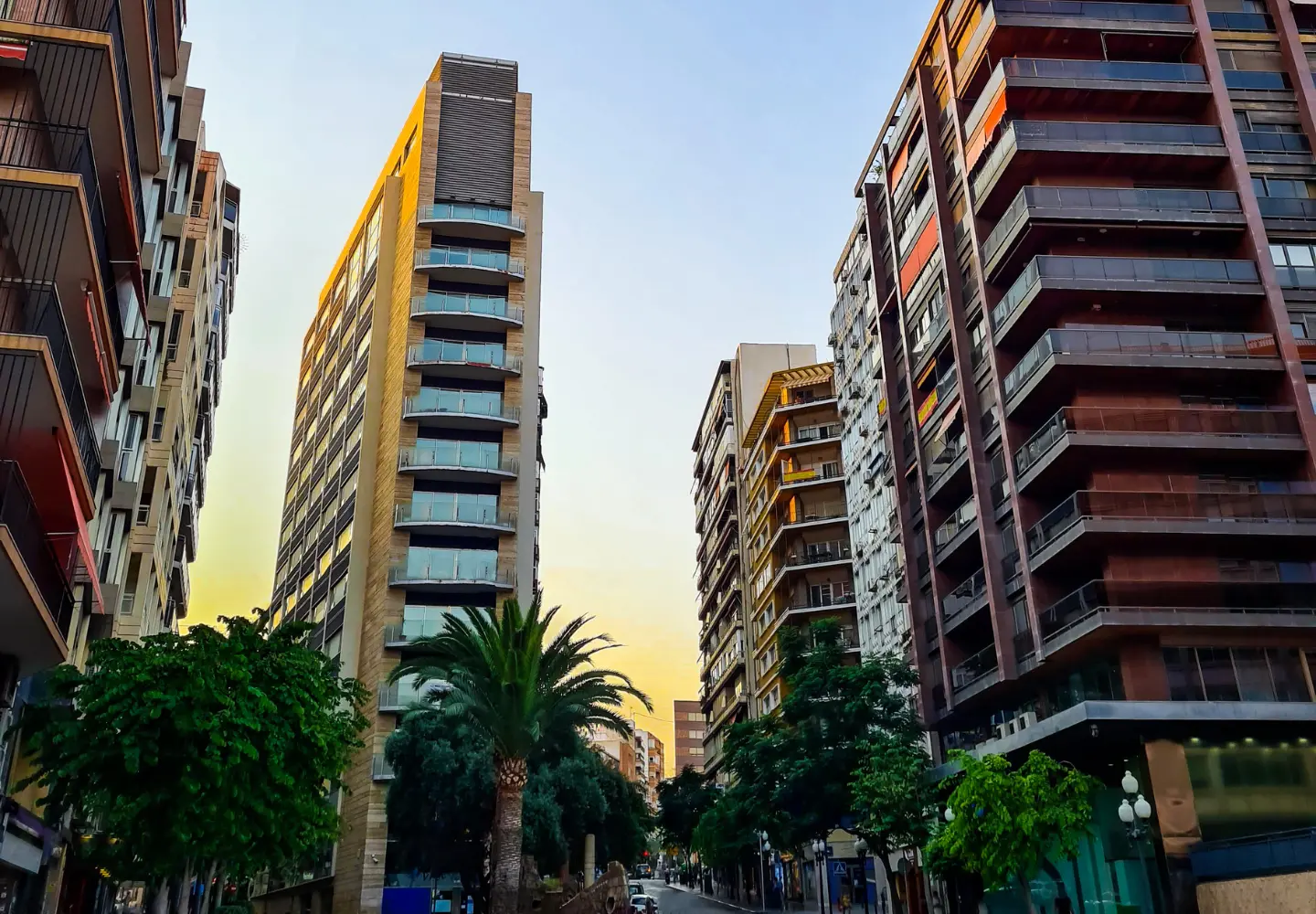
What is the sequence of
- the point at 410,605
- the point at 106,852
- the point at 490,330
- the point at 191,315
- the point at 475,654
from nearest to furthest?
the point at 106,852, the point at 475,654, the point at 191,315, the point at 410,605, the point at 490,330

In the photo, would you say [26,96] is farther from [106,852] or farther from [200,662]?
[106,852]

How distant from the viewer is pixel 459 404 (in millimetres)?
60688

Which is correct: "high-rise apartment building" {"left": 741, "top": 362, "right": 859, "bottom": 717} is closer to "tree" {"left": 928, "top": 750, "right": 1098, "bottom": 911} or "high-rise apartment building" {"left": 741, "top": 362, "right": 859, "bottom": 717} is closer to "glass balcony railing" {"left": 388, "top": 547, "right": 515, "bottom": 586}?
"glass balcony railing" {"left": 388, "top": 547, "right": 515, "bottom": 586}

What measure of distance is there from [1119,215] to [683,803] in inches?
2448

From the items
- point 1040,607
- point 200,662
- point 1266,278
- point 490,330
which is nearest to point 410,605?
point 490,330

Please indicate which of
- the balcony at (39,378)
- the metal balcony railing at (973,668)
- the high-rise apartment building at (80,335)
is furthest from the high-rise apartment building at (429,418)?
the balcony at (39,378)

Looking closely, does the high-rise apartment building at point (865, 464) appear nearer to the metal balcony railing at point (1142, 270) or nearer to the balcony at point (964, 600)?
the balcony at point (964, 600)

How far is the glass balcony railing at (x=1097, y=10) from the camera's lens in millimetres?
41188

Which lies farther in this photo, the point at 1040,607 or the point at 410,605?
the point at 410,605

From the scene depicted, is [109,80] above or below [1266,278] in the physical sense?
below

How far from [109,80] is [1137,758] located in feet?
105

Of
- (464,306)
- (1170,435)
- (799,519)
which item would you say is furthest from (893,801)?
(464,306)

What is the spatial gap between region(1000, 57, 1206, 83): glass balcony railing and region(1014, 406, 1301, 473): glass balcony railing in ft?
41.9

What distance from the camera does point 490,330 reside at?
63812 mm
